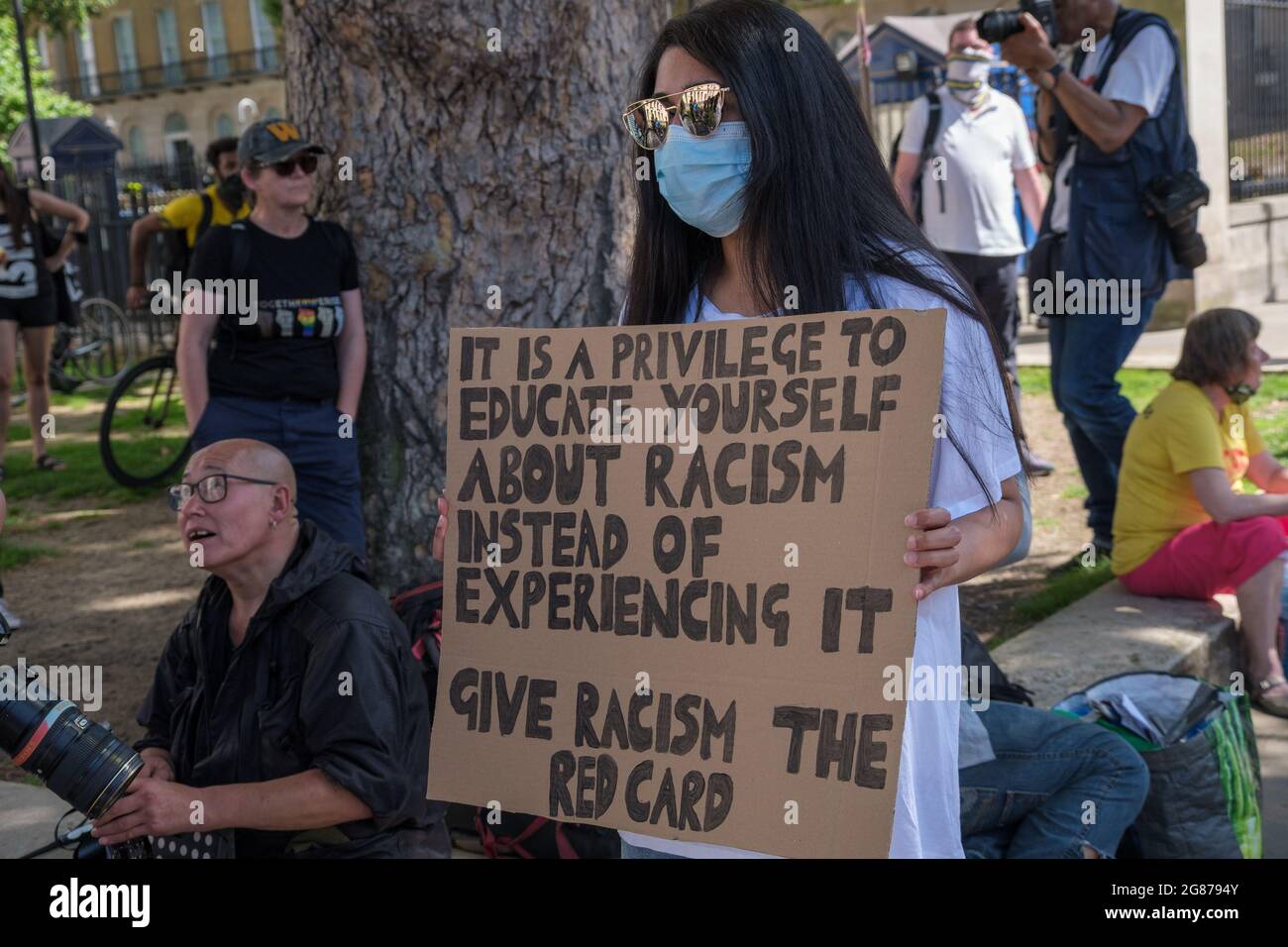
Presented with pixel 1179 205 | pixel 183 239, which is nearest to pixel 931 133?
pixel 1179 205

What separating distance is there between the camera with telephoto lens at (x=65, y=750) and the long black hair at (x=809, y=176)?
1.44 m

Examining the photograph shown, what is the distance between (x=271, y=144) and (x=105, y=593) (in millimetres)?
2921

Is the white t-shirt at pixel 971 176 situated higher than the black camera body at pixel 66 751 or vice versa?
the white t-shirt at pixel 971 176

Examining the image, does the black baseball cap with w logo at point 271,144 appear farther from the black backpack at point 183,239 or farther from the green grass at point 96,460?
the green grass at point 96,460

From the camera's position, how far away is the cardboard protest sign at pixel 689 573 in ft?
6.29

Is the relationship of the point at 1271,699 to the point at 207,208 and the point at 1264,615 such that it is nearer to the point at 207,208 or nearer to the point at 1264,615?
the point at 1264,615

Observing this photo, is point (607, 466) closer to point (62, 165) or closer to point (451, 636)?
point (451, 636)

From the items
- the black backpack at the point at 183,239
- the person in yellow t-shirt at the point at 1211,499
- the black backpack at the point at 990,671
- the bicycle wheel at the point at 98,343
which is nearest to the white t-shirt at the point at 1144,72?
the person in yellow t-shirt at the point at 1211,499

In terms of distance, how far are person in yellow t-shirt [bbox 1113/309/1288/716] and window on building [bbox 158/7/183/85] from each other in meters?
51.4

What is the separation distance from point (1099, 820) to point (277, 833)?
173cm

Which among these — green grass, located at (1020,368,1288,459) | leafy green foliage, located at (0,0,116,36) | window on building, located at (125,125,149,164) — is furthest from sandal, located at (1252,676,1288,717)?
window on building, located at (125,125,149,164)

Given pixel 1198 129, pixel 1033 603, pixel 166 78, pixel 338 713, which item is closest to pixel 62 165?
pixel 1198 129

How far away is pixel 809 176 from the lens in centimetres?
198

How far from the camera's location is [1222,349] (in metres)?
4.65
